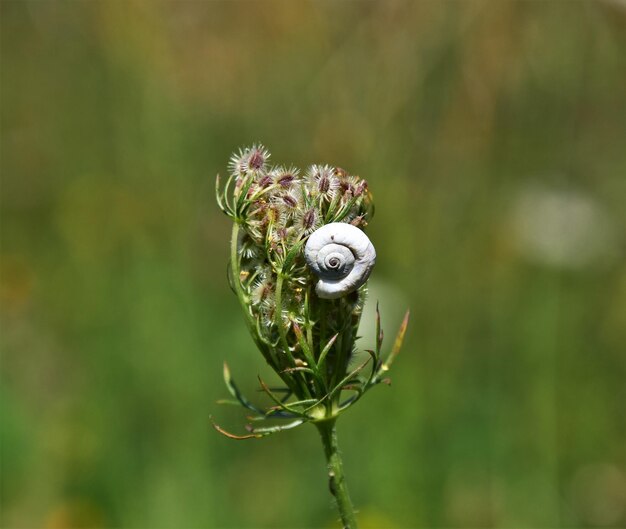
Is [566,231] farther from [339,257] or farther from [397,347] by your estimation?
[339,257]

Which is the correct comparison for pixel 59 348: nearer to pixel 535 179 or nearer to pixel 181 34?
pixel 181 34

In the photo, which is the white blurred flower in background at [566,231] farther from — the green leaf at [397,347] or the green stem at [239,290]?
the green stem at [239,290]

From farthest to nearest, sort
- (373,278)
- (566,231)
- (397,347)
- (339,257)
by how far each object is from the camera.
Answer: (566,231), (373,278), (397,347), (339,257)

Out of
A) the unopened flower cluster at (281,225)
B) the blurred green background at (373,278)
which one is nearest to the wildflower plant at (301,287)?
the unopened flower cluster at (281,225)

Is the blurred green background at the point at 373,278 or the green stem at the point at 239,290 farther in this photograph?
the blurred green background at the point at 373,278

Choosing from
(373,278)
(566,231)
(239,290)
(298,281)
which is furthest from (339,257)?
(566,231)

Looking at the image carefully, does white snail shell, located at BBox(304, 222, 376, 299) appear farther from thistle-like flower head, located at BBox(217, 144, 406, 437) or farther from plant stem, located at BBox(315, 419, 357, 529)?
plant stem, located at BBox(315, 419, 357, 529)

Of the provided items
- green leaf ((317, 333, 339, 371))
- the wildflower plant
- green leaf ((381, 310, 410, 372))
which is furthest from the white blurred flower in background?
green leaf ((317, 333, 339, 371))
